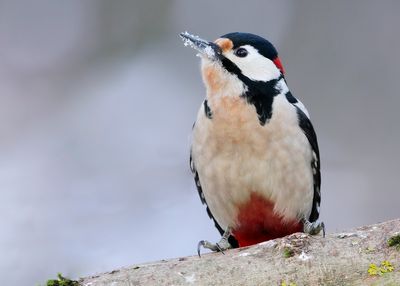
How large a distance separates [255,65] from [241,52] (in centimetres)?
9

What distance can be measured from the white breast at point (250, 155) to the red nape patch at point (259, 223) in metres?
0.04

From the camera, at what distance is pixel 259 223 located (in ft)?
13.1

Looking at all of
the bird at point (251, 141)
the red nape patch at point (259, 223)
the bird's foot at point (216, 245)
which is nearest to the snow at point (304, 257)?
the bird's foot at point (216, 245)

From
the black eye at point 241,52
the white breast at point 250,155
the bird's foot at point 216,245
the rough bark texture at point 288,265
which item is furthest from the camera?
the black eye at point 241,52

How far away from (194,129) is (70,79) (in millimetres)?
2021

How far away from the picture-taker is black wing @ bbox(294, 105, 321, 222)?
391 cm

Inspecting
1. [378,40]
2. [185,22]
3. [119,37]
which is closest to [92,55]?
[119,37]

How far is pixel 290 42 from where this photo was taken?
5324 mm

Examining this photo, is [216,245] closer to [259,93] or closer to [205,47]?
[259,93]

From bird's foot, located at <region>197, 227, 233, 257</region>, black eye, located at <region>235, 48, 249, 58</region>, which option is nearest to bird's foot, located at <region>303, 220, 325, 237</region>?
bird's foot, located at <region>197, 227, 233, 257</region>

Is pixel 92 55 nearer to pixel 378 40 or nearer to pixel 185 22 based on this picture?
pixel 185 22

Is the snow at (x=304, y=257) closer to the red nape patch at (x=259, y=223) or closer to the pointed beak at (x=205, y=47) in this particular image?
the red nape patch at (x=259, y=223)

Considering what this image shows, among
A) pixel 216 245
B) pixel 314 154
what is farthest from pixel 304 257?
pixel 314 154

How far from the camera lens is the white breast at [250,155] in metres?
3.73
